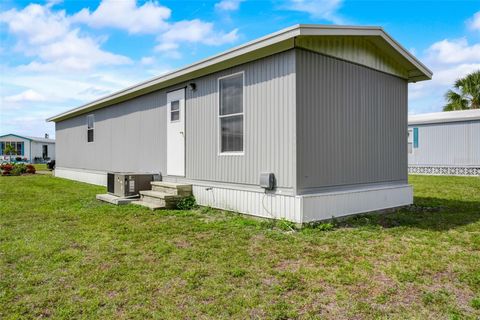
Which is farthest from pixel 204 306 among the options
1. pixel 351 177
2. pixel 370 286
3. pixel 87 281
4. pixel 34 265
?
pixel 351 177

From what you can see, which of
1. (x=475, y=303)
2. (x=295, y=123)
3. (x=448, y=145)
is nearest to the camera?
(x=475, y=303)

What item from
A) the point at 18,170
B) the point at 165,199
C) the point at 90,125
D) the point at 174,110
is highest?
the point at 90,125

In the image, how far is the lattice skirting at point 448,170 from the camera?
1479 centimetres

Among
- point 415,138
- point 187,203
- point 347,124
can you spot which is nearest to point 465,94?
point 415,138

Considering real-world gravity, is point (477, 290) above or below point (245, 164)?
below

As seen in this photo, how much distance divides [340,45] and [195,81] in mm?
2915

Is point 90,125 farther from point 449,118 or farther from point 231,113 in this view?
point 449,118

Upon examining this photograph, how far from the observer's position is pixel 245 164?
19.0 ft

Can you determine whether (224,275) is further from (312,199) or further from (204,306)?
(312,199)

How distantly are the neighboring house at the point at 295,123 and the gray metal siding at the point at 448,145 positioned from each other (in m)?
9.47

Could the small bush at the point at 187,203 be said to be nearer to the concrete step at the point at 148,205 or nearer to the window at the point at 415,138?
the concrete step at the point at 148,205

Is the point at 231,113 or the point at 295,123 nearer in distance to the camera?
the point at 295,123

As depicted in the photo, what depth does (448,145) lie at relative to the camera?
15453 millimetres

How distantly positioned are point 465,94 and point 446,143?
6.87m
